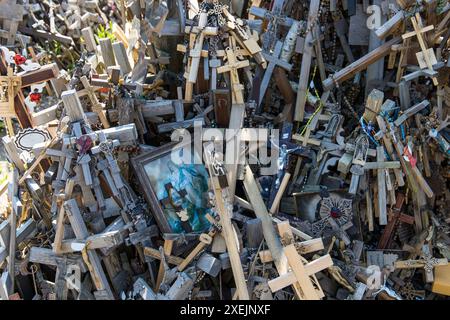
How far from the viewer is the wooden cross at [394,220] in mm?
5555

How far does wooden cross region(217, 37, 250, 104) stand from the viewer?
5.40 m

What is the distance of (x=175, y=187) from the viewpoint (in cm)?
512

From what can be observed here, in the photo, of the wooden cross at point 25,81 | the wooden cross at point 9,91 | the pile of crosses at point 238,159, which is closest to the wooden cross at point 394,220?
the pile of crosses at point 238,159

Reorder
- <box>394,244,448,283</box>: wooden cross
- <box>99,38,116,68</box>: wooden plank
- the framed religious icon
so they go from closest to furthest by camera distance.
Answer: the framed religious icon
<box>394,244,448,283</box>: wooden cross
<box>99,38,116,68</box>: wooden plank

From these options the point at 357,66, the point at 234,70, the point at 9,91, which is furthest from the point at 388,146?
the point at 9,91

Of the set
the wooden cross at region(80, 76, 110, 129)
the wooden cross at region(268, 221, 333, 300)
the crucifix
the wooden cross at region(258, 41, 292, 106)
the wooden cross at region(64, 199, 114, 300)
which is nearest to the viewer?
the wooden cross at region(268, 221, 333, 300)

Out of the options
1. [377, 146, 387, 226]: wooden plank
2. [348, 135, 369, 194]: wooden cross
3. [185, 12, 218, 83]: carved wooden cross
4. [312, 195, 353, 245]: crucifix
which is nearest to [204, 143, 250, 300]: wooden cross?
[312, 195, 353, 245]: crucifix

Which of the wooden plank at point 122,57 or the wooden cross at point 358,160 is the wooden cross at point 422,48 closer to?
the wooden cross at point 358,160

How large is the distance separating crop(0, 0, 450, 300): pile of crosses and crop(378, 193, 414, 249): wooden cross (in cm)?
1

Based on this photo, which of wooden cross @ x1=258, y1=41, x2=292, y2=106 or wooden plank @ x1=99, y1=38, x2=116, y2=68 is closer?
wooden cross @ x1=258, y1=41, x2=292, y2=106

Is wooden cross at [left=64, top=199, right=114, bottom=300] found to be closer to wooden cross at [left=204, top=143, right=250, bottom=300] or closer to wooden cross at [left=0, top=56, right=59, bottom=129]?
wooden cross at [left=204, top=143, right=250, bottom=300]

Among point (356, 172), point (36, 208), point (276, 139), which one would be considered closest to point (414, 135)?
point (356, 172)

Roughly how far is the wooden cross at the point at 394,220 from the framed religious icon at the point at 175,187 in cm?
177
